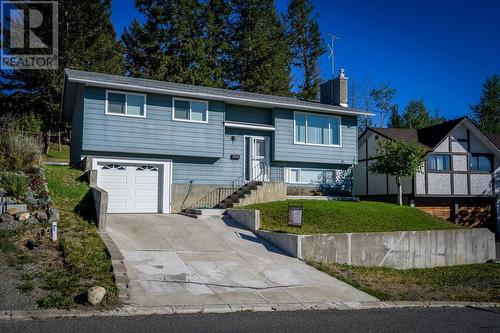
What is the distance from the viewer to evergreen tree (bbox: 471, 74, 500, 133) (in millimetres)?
57312

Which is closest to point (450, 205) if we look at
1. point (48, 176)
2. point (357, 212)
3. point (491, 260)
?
point (491, 260)

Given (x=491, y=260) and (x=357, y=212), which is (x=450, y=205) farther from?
(x=357, y=212)

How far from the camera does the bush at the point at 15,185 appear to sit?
546 inches

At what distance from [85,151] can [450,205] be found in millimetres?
21632

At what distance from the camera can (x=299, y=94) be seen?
4594 centimetres

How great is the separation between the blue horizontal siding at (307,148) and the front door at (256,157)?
55 centimetres

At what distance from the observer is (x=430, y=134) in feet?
100

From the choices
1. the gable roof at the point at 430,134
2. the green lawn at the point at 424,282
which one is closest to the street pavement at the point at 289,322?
the green lawn at the point at 424,282

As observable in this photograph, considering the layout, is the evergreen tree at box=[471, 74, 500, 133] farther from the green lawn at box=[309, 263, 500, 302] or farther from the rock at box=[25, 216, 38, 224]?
the rock at box=[25, 216, 38, 224]

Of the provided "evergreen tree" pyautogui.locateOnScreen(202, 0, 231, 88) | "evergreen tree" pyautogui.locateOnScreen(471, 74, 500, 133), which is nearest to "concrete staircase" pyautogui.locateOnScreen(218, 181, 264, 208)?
"evergreen tree" pyautogui.locateOnScreen(202, 0, 231, 88)

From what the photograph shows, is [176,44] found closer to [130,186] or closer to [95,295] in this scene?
[130,186]

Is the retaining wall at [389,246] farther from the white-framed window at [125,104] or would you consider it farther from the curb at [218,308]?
the white-framed window at [125,104]

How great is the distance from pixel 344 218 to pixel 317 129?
24.9 ft

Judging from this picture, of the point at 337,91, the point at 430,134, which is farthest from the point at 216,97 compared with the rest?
the point at 430,134
